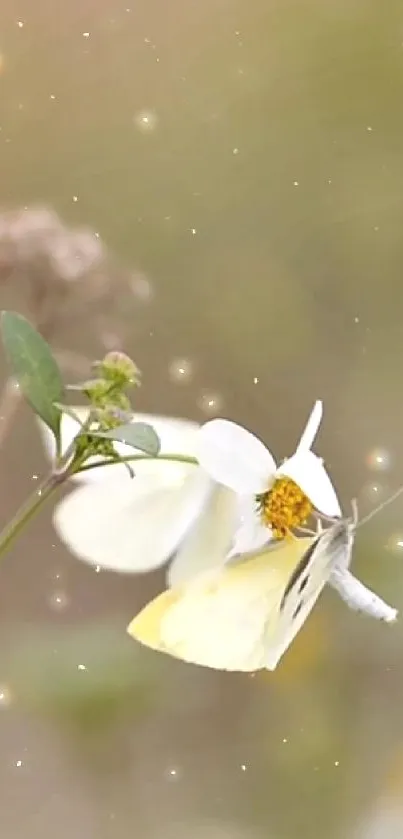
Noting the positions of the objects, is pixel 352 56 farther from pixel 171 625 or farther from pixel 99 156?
pixel 171 625

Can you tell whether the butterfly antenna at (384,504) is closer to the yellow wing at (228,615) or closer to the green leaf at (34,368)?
the yellow wing at (228,615)

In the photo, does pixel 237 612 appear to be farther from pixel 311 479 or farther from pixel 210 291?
pixel 210 291

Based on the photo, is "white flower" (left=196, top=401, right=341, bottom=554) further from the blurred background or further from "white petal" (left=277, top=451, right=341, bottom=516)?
the blurred background

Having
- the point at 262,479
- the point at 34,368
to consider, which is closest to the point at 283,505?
the point at 262,479

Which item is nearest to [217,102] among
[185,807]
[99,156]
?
[99,156]

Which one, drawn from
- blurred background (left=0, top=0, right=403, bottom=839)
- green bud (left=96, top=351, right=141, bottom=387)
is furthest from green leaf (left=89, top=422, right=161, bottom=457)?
blurred background (left=0, top=0, right=403, bottom=839)

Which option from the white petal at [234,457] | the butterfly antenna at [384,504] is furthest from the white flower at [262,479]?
the butterfly antenna at [384,504]

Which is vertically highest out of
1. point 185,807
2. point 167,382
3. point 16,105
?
point 16,105
